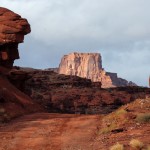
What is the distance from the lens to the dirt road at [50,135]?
51.9 ft

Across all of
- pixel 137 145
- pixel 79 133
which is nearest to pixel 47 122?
pixel 79 133

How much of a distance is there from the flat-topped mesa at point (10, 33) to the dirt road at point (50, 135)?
18849 millimetres

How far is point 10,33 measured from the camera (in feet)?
135

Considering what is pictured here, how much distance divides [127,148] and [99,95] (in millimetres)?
70601

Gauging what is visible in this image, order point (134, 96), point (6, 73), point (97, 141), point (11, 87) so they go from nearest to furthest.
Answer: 1. point (97, 141)
2. point (11, 87)
3. point (6, 73)
4. point (134, 96)

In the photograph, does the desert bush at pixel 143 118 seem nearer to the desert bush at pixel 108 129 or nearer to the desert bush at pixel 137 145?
the desert bush at pixel 108 129

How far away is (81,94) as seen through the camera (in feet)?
274

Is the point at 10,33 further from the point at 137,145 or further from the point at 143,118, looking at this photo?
the point at 137,145

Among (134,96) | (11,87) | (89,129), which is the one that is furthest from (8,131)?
(134,96)

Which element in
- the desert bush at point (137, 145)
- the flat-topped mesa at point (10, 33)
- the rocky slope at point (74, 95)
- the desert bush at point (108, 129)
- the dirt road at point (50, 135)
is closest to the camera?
the desert bush at point (137, 145)

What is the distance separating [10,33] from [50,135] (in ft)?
79.7

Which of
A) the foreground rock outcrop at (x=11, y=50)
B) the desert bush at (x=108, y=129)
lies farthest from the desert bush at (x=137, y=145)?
the foreground rock outcrop at (x=11, y=50)

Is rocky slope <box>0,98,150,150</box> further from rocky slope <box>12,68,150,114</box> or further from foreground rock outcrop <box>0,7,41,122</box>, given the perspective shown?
rocky slope <box>12,68,150,114</box>

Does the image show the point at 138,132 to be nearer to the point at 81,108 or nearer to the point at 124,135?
the point at 124,135
